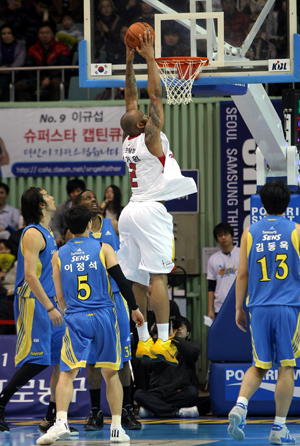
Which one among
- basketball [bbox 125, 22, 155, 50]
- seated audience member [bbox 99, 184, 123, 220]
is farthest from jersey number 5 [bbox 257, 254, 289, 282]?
seated audience member [bbox 99, 184, 123, 220]

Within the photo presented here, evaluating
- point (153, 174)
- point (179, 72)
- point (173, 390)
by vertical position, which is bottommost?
point (173, 390)

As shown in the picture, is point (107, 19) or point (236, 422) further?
point (107, 19)

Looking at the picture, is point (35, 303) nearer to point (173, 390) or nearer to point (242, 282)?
point (242, 282)

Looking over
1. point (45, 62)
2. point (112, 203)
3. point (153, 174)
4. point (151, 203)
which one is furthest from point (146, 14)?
point (45, 62)

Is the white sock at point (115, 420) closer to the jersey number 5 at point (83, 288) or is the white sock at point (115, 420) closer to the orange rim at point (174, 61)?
the jersey number 5 at point (83, 288)

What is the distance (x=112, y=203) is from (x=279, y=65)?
541 centimetres

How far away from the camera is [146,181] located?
20.7 feet

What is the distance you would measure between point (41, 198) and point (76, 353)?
6.23 feet

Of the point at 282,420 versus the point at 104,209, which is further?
the point at 104,209

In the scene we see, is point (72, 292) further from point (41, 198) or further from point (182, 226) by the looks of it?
point (182, 226)

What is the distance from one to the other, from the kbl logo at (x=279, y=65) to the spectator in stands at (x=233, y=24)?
0.36 metres

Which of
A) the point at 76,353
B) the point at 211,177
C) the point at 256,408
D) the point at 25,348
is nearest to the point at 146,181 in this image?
the point at 76,353

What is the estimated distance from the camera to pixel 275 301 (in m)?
6.21

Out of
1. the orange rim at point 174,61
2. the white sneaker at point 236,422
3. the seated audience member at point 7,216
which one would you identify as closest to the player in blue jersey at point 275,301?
the white sneaker at point 236,422
